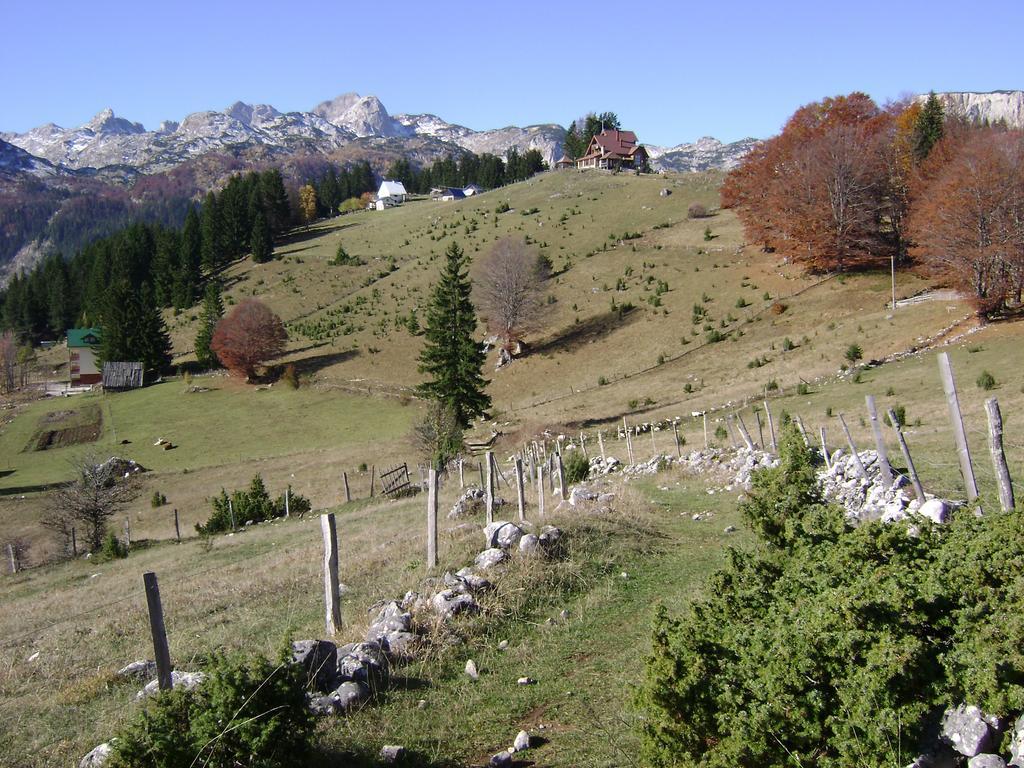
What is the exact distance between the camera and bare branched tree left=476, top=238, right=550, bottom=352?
205 feet

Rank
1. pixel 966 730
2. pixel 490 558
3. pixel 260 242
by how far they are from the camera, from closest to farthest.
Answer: pixel 966 730
pixel 490 558
pixel 260 242

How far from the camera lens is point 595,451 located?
106 feet

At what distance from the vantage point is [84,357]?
82.8 meters

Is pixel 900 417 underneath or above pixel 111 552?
above

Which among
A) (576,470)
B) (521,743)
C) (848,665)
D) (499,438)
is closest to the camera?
(848,665)

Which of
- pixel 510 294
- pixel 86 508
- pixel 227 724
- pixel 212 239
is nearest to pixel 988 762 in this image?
pixel 227 724

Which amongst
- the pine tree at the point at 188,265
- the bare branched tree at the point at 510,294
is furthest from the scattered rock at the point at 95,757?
the pine tree at the point at 188,265

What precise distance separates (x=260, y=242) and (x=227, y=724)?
362 ft

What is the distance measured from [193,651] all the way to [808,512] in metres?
8.37

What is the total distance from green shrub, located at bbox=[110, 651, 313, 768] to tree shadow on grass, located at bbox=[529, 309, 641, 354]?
5439 centimetres

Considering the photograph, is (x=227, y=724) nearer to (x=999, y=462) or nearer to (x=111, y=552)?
(x=999, y=462)

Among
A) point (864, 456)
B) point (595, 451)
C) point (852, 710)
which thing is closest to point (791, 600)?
point (852, 710)

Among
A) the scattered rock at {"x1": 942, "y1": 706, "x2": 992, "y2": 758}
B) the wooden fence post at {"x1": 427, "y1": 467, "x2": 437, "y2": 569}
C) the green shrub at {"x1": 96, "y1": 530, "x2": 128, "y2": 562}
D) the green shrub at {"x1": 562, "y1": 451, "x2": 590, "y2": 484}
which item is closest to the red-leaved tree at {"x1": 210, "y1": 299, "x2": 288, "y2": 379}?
the green shrub at {"x1": 96, "y1": 530, "x2": 128, "y2": 562}

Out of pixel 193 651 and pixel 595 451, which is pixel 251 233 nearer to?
pixel 595 451
